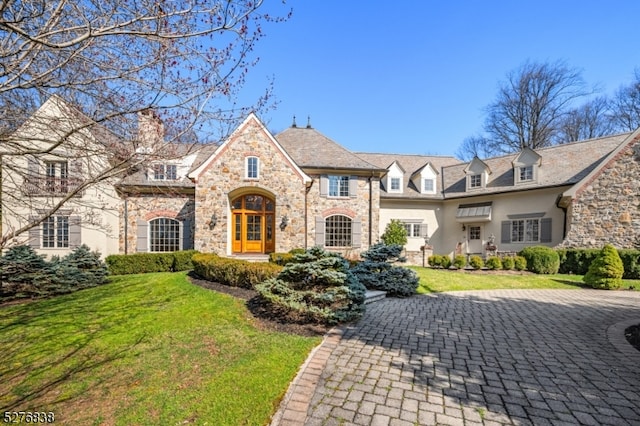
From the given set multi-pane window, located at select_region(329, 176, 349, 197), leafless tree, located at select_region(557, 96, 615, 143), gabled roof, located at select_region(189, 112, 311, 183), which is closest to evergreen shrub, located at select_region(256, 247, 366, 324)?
gabled roof, located at select_region(189, 112, 311, 183)

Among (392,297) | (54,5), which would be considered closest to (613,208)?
(392,297)

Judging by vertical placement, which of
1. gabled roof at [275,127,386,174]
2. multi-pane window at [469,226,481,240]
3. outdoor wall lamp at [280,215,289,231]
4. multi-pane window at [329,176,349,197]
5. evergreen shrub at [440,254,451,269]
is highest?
gabled roof at [275,127,386,174]

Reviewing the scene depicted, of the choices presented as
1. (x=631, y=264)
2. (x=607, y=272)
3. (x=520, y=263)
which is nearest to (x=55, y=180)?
(x=607, y=272)

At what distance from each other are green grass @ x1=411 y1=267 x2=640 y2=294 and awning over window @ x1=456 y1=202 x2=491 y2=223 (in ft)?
17.3

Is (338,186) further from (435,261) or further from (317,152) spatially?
(435,261)

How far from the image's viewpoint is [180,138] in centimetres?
458

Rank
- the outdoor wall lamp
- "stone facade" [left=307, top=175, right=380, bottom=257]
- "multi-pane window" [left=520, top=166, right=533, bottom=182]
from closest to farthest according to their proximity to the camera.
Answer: the outdoor wall lamp, "stone facade" [left=307, top=175, right=380, bottom=257], "multi-pane window" [left=520, top=166, right=533, bottom=182]

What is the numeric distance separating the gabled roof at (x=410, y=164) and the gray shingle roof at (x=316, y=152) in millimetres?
3756

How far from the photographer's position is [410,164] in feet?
75.0

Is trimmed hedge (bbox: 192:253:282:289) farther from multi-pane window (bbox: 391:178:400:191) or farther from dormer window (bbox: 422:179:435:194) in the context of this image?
dormer window (bbox: 422:179:435:194)

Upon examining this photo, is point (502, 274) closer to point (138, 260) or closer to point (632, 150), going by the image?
point (632, 150)

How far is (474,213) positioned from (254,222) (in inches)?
535

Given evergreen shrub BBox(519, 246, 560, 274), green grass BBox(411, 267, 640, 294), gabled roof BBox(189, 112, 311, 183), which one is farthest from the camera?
gabled roof BBox(189, 112, 311, 183)

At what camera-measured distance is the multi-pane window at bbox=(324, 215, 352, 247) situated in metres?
16.5
